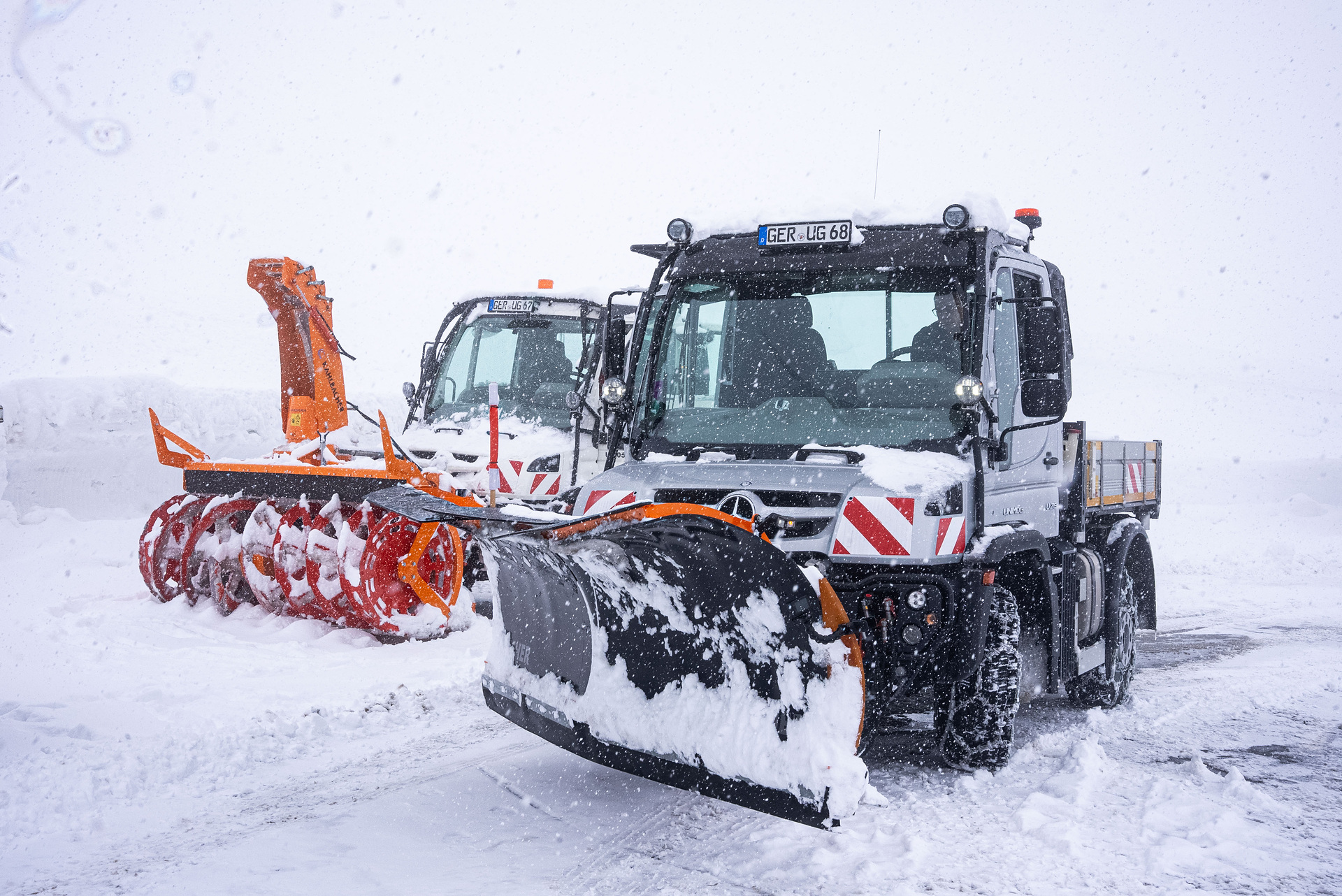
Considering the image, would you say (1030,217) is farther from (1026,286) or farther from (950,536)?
(950,536)

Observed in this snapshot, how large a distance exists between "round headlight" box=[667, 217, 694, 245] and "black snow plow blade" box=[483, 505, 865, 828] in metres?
1.73

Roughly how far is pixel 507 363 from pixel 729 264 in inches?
200

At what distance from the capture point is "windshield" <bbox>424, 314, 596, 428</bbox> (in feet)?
31.9

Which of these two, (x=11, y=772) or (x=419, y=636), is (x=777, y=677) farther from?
(x=419, y=636)

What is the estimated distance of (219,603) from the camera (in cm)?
836

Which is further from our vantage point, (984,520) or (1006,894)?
(984,520)

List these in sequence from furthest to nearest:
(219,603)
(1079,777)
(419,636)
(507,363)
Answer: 1. (507,363)
2. (219,603)
3. (419,636)
4. (1079,777)

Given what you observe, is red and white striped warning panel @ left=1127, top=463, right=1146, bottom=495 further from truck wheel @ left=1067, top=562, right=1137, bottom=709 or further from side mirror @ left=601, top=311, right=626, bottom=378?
side mirror @ left=601, top=311, right=626, bottom=378

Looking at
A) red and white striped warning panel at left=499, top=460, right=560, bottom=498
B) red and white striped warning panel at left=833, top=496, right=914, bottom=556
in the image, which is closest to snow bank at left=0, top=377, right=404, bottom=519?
red and white striped warning panel at left=499, top=460, right=560, bottom=498

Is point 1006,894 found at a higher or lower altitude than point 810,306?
lower

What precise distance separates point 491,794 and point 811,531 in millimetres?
1780

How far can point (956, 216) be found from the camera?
15.5ft

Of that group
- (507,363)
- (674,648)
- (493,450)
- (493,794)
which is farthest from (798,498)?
(507,363)

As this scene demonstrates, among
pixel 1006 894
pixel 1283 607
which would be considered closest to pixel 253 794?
pixel 1006 894
